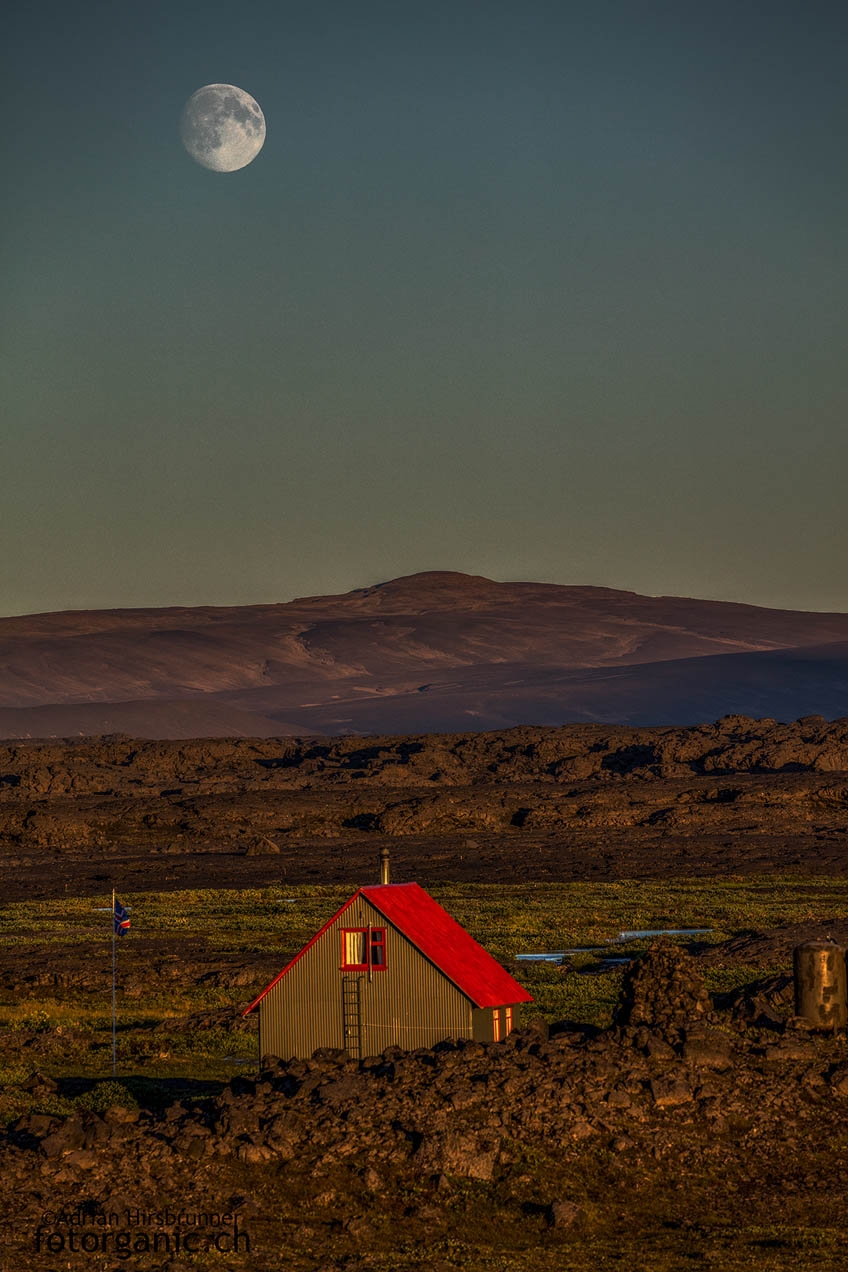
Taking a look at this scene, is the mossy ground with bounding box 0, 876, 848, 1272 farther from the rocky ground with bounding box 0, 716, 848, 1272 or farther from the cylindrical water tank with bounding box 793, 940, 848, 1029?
the cylindrical water tank with bounding box 793, 940, 848, 1029

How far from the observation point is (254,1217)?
20.5 metres

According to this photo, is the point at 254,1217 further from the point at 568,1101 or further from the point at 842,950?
the point at 842,950

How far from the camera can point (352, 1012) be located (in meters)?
26.5

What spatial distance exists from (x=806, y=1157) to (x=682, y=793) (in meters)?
63.0

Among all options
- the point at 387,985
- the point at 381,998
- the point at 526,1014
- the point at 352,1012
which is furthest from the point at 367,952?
the point at 526,1014

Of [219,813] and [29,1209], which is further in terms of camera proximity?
[219,813]

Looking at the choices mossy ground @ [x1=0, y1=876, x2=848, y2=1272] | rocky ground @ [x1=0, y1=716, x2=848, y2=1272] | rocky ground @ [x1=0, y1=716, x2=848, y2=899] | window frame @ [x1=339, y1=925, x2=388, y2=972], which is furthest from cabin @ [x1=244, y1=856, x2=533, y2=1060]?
rocky ground @ [x1=0, y1=716, x2=848, y2=899]

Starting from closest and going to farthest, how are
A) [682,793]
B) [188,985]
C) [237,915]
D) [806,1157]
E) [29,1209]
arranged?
[29,1209] → [806,1157] → [188,985] → [237,915] → [682,793]

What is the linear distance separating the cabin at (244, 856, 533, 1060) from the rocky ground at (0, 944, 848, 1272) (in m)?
0.57

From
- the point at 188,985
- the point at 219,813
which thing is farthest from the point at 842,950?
the point at 219,813

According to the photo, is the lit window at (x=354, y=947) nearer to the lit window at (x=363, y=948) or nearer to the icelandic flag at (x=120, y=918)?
the lit window at (x=363, y=948)

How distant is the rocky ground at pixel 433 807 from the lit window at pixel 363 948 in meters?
36.8

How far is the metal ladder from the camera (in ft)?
86.7

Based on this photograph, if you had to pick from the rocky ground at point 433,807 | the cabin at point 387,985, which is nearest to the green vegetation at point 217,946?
the cabin at point 387,985
